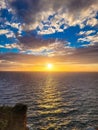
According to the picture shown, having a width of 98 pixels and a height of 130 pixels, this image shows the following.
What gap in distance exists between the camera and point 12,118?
107ft

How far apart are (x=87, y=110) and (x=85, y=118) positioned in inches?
403

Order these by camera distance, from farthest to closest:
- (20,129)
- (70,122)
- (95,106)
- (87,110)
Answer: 1. (95,106)
2. (87,110)
3. (70,122)
4. (20,129)

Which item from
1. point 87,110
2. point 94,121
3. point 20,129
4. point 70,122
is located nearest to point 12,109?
point 20,129

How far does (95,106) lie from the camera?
71.4 m

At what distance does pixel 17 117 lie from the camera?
33.6 meters

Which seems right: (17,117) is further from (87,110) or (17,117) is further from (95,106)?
(95,106)

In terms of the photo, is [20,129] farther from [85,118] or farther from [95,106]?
[95,106]

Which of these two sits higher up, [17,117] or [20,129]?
[17,117]

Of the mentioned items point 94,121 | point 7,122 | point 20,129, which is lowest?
point 94,121

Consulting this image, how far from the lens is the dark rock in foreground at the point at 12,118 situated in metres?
29.9

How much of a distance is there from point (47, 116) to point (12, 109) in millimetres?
27106

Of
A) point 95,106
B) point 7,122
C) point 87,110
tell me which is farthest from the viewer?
point 95,106

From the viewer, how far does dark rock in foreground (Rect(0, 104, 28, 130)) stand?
2987 centimetres

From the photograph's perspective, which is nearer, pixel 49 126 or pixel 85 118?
pixel 49 126
